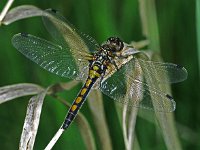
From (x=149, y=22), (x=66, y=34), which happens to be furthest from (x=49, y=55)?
(x=149, y=22)

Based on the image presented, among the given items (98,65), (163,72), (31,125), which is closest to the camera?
(31,125)

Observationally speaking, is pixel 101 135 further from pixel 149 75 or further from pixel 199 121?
pixel 199 121

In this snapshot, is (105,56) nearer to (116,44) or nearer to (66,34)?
(116,44)

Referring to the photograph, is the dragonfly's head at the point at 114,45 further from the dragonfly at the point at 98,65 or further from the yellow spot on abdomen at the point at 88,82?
the yellow spot on abdomen at the point at 88,82

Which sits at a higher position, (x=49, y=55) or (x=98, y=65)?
(x=49, y=55)

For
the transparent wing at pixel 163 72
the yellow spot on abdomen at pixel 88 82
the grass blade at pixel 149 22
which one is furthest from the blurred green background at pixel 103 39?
the transparent wing at pixel 163 72

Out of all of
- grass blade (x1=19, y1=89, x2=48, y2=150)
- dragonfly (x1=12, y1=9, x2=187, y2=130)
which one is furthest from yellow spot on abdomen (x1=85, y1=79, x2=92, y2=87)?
grass blade (x1=19, y1=89, x2=48, y2=150)

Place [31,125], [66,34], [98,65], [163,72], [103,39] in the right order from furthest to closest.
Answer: [103,39]
[98,65]
[66,34]
[163,72]
[31,125]

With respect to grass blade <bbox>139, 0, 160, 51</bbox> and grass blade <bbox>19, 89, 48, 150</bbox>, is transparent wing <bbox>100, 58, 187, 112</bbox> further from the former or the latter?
grass blade <bbox>19, 89, 48, 150</bbox>
